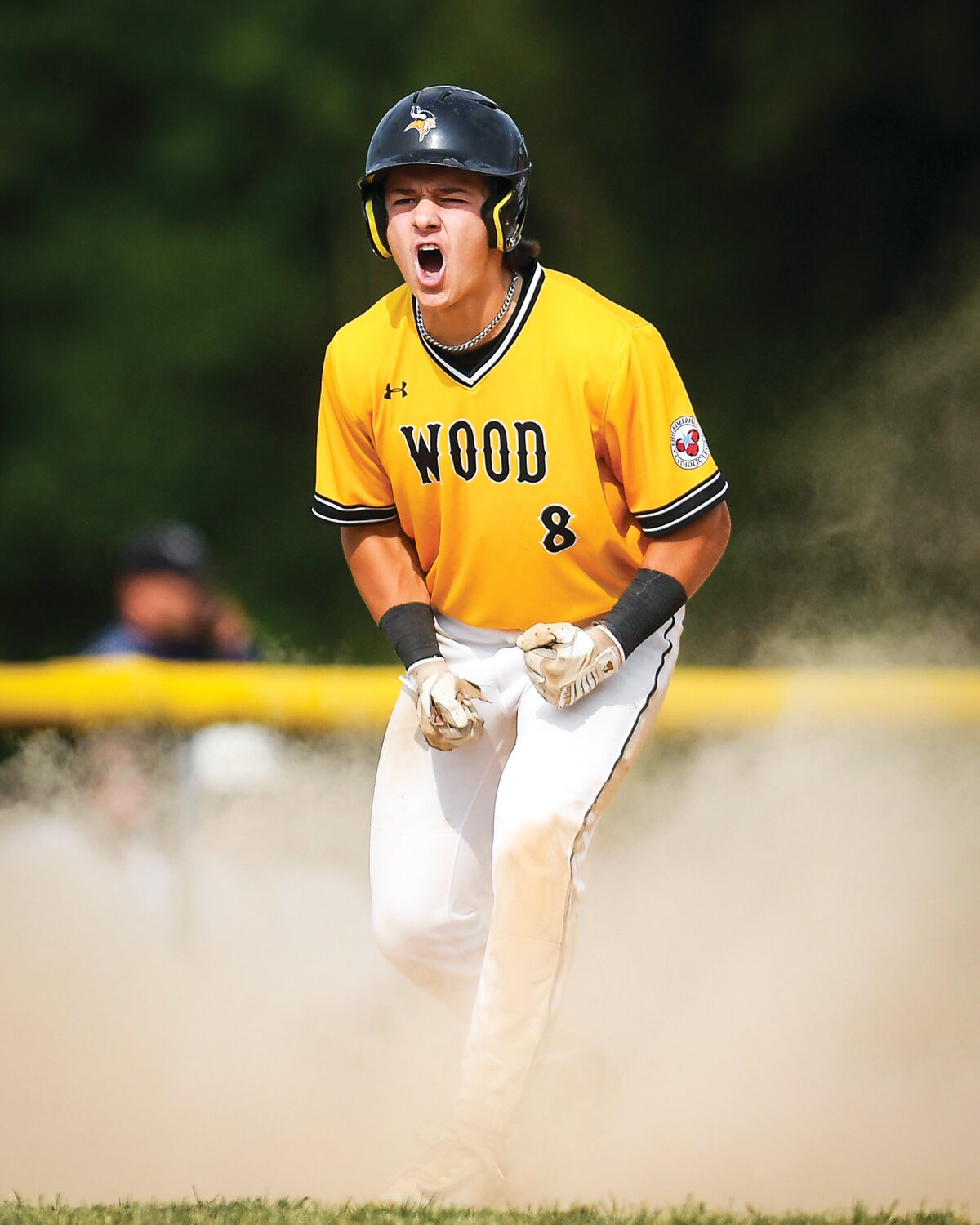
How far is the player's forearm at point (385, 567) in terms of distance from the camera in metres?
4.05

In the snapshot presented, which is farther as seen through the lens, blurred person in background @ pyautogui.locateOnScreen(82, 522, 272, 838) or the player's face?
blurred person in background @ pyautogui.locateOnScreen(82, 522, 272, 838)

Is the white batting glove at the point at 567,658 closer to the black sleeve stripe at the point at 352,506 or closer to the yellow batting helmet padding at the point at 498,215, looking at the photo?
the black sleeve stripe at the point at 352,506

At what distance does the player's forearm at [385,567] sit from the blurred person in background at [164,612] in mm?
2312

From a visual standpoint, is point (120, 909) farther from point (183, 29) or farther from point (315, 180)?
point (183, 29)

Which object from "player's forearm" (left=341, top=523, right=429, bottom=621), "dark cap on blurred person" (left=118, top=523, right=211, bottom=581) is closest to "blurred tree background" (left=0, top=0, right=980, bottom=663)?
"dark cap on blurred person" (left=118, top=523, right=211, bottom=581)

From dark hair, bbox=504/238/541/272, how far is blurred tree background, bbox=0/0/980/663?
4807 millimetres

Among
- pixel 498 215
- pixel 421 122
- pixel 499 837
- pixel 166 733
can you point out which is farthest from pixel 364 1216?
pixel 166 733

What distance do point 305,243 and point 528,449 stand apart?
222 inches

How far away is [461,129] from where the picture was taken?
144 inches

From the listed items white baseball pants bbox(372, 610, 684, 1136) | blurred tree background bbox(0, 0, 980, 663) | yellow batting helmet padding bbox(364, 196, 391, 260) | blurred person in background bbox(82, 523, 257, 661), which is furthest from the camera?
blurred tree background bbox(0, 0, 980, 663)

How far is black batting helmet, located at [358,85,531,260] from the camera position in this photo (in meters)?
3.63

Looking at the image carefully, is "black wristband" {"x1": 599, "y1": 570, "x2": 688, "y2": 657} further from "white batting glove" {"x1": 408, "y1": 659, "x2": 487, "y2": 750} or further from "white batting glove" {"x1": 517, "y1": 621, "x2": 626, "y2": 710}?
"white batting glove" {"x1": 408, "y1": 659, "x2": 487, "y2": 750}

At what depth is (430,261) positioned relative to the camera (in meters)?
3.72

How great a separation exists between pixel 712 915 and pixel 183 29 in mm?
5766
